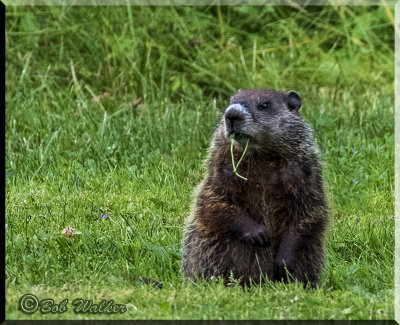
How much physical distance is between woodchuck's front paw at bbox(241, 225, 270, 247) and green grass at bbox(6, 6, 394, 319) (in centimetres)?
25

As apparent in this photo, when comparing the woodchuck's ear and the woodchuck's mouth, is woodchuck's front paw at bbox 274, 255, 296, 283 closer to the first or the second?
the woodchuck's mouth

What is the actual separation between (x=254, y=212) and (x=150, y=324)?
1.24 metres

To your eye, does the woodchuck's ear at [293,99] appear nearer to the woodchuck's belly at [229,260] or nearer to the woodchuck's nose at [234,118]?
the woodchuck's nose at [234,118]

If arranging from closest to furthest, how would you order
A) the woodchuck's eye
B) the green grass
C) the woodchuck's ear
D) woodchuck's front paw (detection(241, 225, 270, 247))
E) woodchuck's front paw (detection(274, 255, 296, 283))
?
the green grass → woodchuck's front paw (detection(241, 225, 270, 247)) → woodchuck's front paw (detection(274, 255, 296, 283)) → the woodchuck's eye → the woodchuck's ear

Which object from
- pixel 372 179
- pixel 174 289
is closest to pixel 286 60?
pixel 372 179

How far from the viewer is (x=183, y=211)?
5531 mm

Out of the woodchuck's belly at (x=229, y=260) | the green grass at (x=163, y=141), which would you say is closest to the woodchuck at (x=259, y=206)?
the woodchuck's belly at (x=229, y=260)

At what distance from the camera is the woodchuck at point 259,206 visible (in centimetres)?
423

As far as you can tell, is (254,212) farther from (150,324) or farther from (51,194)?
(51,194)

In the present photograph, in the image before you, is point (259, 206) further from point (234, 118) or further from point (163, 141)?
point (163, 141)

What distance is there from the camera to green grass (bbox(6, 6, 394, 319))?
3.83 metres

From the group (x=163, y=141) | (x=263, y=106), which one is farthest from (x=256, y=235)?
(x=163, y=141)

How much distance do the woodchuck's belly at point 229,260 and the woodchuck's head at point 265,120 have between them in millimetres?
601

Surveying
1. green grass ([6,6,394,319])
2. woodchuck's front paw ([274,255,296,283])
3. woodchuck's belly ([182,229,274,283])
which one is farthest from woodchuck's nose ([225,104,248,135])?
green grass ([6,6,394,319])
